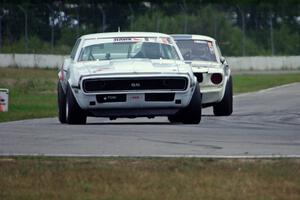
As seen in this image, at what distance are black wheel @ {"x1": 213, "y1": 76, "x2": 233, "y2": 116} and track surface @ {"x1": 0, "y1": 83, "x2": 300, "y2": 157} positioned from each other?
53 centimetres

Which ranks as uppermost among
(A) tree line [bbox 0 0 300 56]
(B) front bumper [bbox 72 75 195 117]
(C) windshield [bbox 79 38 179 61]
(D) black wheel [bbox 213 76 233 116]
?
(C) windshield [bbox 79 38 179 61]

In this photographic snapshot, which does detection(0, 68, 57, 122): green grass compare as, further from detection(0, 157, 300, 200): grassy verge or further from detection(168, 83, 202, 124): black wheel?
detection(0, 157, 300, 200): grassy verge

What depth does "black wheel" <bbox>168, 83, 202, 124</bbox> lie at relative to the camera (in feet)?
57.7

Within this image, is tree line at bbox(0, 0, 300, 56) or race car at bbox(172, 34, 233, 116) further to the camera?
tree line at bbox(0, 0, 300, 56)

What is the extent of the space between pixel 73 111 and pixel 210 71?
12.3ft

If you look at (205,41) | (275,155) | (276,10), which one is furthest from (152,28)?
(275,155)

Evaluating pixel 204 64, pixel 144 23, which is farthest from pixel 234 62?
pixel 204 64

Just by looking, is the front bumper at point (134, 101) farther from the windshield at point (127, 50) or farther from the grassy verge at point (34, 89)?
the grassy verge at point (34, 89)

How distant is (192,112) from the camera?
17.9 m

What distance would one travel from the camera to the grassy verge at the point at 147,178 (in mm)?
10422

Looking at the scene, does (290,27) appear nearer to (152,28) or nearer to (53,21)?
(152,28)

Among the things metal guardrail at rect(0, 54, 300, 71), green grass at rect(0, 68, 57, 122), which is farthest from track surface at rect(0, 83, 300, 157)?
metal guardrail at rect(0, 54, 300, 71)

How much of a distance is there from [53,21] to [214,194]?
4724 cm

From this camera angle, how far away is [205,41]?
22422 millimetres
